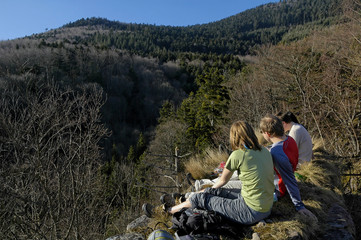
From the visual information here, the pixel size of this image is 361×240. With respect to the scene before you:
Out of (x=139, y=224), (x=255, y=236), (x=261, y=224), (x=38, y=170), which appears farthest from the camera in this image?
(x=38, y=170)

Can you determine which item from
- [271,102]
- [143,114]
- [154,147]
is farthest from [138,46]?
[271,102]

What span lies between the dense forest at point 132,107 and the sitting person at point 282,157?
3055mm

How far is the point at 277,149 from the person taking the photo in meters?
2.90

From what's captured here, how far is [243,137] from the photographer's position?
2492 millimetres

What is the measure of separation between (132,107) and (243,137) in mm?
52147

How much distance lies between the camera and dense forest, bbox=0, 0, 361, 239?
580 cm

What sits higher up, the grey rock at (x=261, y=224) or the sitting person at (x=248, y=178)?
the sitting person at (x=248, y=178)

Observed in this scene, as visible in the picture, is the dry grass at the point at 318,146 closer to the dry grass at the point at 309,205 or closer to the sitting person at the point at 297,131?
the dry grass at the point at 309,205

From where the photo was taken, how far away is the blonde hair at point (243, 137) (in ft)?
8.13

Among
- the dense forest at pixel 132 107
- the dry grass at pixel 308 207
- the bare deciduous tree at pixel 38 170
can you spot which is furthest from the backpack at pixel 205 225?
the bare deciduous tree at pixel 38 170

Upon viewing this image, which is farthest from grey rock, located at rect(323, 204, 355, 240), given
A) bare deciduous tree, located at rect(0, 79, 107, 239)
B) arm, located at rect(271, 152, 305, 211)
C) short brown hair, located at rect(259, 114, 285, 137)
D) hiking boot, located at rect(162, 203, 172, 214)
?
bare deciduous tree, located at rect(0, 79, 107, 239)

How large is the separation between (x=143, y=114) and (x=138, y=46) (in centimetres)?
5760

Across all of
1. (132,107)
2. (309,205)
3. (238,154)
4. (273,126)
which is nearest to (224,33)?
(132,107)

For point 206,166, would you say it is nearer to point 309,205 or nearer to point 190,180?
point 190,180
